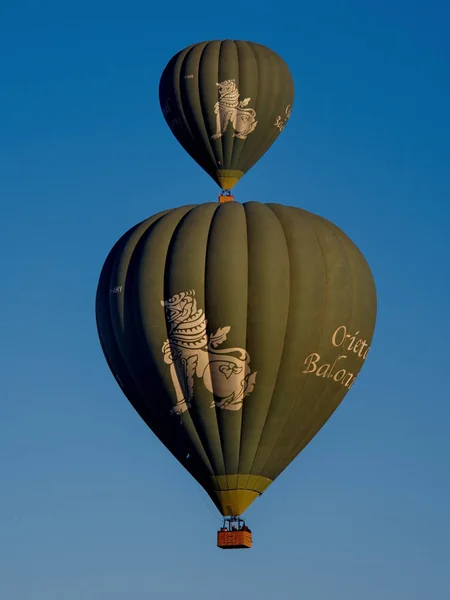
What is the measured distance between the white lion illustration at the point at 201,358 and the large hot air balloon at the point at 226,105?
39.8 feet

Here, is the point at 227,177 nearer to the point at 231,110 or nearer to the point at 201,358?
the point at 231,110

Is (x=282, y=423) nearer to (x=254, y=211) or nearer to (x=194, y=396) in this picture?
(x=194, y=396)

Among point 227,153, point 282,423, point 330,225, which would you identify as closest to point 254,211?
point 330,225

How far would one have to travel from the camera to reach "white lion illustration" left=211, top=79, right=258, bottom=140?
4969cm

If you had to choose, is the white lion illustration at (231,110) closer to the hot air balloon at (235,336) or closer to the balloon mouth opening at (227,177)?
the balloon mouth opening at (227,177)

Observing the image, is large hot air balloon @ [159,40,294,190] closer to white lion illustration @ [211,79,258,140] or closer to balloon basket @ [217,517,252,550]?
white lion illustration @ [211,79,258,140]

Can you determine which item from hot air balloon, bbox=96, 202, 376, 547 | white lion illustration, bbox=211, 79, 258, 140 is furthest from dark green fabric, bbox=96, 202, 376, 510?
white lion illustration, bbox=211, 79, 258, 140

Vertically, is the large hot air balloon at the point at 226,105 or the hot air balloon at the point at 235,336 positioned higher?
the large hot air balloon at the point at 226,105

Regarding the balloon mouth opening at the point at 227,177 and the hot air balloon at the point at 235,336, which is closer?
the hot air balloon at the point at 235,336

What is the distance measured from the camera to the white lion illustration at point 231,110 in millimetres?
49688

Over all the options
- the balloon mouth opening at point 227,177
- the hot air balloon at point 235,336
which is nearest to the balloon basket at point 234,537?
the hot air balloon at point 235,336

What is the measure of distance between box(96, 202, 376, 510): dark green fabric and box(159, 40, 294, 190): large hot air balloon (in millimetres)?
10627

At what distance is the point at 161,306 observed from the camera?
126 feet

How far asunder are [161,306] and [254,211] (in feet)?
9.51
